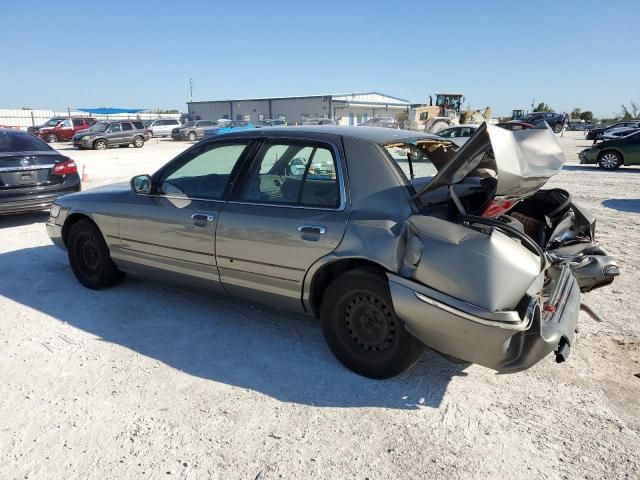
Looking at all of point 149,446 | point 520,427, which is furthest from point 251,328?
point 520,427

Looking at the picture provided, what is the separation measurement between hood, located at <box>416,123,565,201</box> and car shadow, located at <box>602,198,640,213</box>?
726 centimetres

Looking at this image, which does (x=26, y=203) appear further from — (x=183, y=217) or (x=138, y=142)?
(x=138, y=142)

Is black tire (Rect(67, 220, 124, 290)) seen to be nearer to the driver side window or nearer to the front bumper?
the driver side window

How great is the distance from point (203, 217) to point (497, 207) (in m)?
2.17

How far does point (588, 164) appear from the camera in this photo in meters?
17.3

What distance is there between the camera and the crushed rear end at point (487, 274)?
2.63 m

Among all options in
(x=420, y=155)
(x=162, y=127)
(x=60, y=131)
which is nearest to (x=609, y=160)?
(x=420, y=155)

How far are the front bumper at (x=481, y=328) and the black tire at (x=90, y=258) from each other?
305 cm

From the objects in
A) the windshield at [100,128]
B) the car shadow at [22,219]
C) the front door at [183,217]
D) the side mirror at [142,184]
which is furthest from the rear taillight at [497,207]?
the windshield at [100,128]

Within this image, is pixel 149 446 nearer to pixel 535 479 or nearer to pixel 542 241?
pixel 535 479

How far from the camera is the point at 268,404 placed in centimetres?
299

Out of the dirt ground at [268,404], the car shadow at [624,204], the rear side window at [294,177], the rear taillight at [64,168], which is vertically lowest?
the dirt ground at [268,404]

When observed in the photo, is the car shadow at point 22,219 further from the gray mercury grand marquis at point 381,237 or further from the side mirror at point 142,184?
the side mirror at point 142,184

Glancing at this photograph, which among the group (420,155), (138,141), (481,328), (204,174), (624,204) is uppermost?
(420,155)
